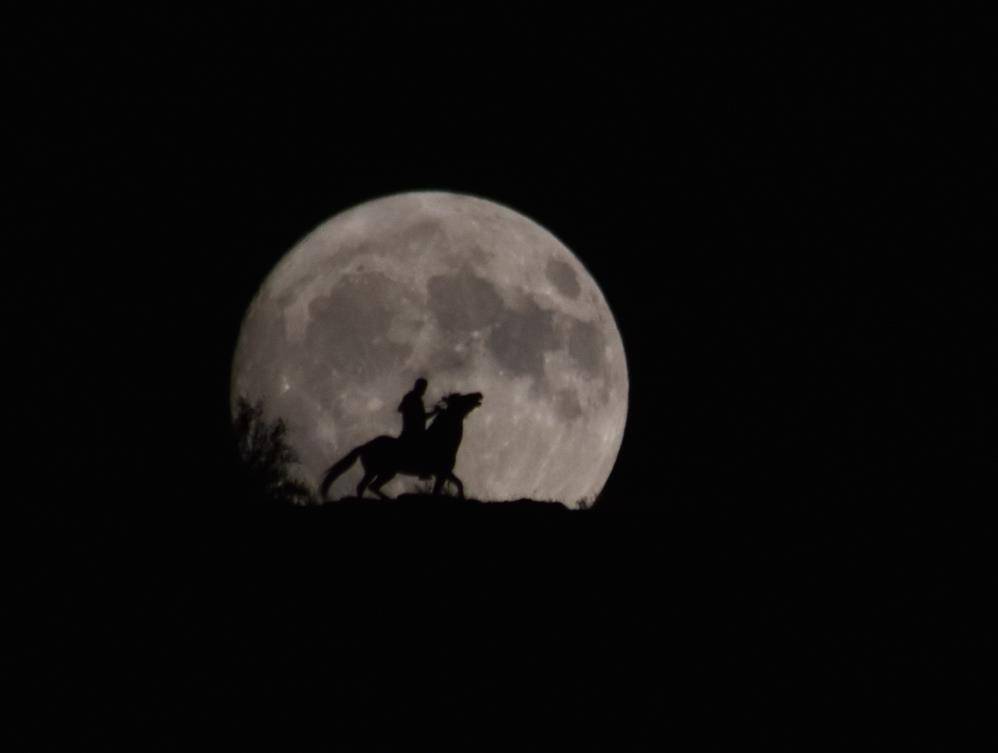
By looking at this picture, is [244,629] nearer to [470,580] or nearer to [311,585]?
[311,585]

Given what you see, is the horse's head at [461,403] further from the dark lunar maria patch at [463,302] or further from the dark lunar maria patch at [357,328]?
the dark lunar maria patch at [463,302]

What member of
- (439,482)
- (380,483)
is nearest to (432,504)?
(439,482)

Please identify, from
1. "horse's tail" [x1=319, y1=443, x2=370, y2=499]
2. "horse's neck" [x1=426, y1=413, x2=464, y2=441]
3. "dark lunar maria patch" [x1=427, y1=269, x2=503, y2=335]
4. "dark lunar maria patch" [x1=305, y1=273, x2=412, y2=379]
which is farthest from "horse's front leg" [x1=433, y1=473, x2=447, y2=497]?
"dark lunar maria patch" [x1=427, y1=269, x2=503, y2=335]

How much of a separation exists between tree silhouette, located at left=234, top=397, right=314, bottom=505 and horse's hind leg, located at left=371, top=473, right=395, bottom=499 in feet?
3.66

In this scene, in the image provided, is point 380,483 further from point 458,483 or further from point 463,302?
point 463,302

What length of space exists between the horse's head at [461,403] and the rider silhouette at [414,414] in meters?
0.18

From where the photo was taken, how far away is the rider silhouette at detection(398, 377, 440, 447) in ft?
86.1

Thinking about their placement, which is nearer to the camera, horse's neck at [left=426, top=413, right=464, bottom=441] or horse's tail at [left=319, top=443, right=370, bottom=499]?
A: horse's neck at [left=426, top=413, right=464, bottom=441]

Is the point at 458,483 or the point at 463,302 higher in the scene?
the point at 463,302

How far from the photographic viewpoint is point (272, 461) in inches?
1079

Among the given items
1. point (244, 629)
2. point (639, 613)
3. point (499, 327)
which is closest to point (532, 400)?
point (499, 327)

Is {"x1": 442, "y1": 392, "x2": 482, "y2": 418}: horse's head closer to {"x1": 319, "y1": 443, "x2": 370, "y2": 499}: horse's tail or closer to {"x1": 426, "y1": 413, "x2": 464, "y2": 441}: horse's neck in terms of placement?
{"x1": 426, "y1": 413, "x2": 464, "y2": 441}: horse's neck

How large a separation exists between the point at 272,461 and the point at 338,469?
1127mm

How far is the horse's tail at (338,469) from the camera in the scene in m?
26.6
